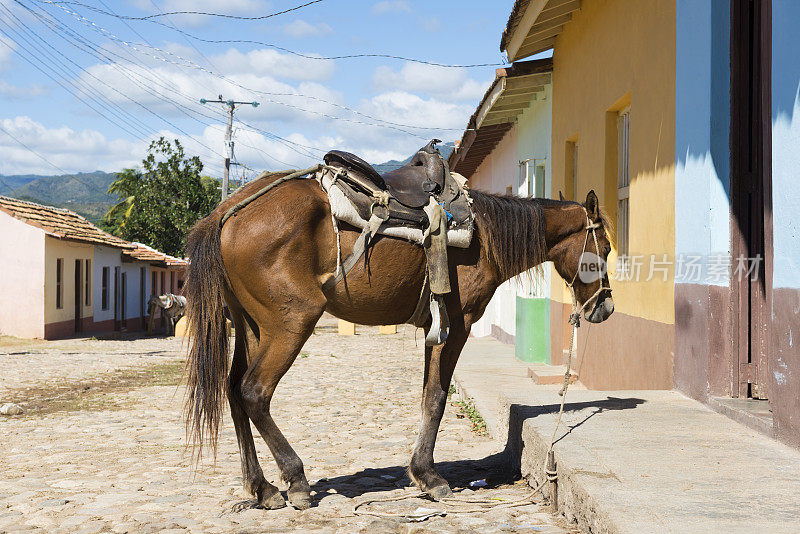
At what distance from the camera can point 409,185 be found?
496 centimetres

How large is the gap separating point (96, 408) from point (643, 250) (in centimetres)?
637

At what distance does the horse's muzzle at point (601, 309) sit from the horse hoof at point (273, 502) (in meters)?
2.54

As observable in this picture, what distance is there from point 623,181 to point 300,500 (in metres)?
5.32

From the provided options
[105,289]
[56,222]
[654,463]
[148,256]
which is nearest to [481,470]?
→ [654,463]

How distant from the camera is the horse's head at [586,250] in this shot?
5.41 m

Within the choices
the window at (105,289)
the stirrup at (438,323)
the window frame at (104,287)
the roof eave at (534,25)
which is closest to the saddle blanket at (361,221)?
the stirrup at (438,323)

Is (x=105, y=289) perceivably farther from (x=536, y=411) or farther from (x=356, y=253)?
(x=356, y=253)

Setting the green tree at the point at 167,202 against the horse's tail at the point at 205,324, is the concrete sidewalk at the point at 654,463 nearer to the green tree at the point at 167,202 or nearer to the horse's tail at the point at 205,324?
the horse's tail at the point at 205,324

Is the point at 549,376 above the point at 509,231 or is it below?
below

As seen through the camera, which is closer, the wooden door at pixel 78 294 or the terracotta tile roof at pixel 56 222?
the terracotta tile roof at pixel 56 222

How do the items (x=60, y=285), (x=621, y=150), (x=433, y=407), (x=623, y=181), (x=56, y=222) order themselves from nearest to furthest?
(x=433, y=407) → (x=623, y=181) → (x=621, y=150) → (x=60, y=285) → (x=56, y=222)

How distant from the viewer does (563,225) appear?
17.7ft

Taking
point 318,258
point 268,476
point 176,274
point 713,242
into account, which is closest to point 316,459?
point 268,476

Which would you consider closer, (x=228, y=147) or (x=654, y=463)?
(x=654, y=463)
